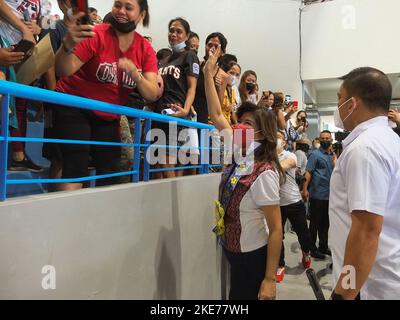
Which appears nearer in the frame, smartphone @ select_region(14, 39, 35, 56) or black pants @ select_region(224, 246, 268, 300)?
smartphone @ select_region(14, 39, 35, 56)

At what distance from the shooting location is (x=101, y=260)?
1395 millimetres

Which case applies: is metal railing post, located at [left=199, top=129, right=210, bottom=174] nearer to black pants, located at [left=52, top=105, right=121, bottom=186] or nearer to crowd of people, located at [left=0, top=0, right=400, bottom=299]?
crowd of people, located at [left=0, top=0, right=400, bottom=299]

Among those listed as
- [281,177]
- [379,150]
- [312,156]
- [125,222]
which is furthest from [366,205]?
[312,156]

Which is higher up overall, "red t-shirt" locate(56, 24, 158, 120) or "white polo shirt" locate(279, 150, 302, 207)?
"red t-shirt" locate(56, 24, 158, 120)

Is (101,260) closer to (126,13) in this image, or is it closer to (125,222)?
(125,222)

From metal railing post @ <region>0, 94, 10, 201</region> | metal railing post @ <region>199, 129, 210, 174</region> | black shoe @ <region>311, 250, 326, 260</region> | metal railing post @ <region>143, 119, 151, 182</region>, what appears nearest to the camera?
metal railing post @ <region>0, 94, 10, 201</region>

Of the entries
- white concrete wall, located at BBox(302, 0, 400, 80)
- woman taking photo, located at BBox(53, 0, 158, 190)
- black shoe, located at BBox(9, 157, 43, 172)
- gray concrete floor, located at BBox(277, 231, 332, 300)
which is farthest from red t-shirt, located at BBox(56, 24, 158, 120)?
white concrete wall, located at BBox(302, 0, 400, 80)

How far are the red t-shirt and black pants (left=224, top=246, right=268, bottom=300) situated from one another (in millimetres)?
912

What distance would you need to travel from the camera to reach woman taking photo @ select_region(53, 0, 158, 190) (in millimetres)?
1376

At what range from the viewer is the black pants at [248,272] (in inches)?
63.2

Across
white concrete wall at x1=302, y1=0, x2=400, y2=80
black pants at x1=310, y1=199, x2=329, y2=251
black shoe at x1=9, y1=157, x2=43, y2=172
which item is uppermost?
white concrete wall at x1=302, y1=0, x2=400, y2=80

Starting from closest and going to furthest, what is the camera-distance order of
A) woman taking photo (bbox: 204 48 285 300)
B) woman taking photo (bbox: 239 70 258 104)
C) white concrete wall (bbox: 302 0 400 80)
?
woman taking photo (bbox: 204 48 285 300) → woman taking photo (bbox: 239 70 258 104) → white concrete wall (bbox: 302 0 400 80)

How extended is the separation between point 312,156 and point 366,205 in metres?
3.59

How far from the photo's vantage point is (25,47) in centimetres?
144
